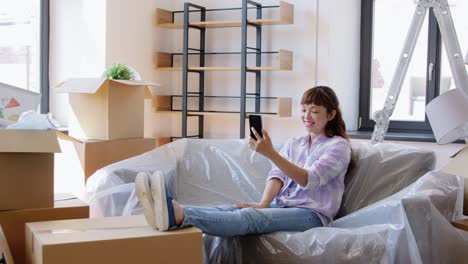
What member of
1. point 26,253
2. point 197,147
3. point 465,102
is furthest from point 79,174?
point 465,102

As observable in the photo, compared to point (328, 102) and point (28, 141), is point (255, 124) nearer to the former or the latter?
point (328, 102)

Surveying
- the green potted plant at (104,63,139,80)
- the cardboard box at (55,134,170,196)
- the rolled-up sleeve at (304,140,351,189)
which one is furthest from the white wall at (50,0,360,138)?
the rolled-up sleeve at (304,140,351,189)

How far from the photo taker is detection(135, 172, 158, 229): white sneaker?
1836 mm

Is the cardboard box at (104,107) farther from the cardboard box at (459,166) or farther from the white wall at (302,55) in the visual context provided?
the cardboard box at (459,166)

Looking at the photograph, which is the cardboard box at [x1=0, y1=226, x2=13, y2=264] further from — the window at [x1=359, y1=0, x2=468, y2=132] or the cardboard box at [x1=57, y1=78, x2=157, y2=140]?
the window at [x1=359, y1=0, x2=468, y2=132]

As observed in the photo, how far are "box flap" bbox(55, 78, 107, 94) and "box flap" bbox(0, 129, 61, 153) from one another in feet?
2.92

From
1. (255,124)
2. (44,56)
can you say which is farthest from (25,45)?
(255,124)

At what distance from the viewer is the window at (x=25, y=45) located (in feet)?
12.7

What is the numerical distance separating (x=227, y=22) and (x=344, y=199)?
2041mm

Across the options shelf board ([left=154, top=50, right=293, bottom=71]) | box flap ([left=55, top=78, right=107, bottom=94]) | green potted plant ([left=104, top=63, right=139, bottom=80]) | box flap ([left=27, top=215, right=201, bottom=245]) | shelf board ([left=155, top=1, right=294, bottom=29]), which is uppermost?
shelf board ([left=155, top=1, right=294, bottom=29])

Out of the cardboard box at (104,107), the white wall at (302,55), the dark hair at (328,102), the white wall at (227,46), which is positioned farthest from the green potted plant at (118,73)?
the white wall at (302,55)

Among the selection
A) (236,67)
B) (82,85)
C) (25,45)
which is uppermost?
(25,45)

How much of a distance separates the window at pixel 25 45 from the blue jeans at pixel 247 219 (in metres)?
2.23

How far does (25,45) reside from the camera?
3.96 m
